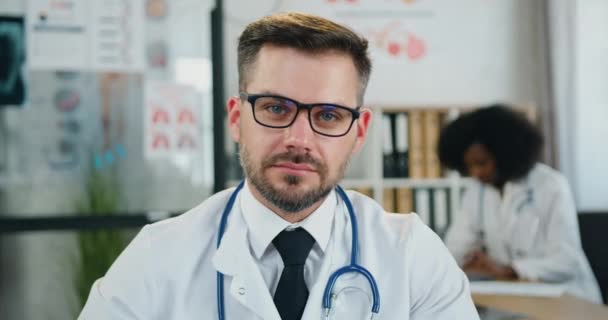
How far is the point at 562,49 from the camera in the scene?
310cm

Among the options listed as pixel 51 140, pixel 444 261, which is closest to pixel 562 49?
pixel 444 261

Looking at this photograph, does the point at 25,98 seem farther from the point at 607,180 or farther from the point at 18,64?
the point at 607,180

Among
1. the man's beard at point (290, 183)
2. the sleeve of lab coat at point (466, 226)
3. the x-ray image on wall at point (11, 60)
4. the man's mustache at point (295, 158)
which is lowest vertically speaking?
the sleeve of lab coat at point (466, 226)

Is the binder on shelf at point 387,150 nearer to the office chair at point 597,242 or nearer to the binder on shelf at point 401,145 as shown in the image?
the binder on shelf at point 401,145

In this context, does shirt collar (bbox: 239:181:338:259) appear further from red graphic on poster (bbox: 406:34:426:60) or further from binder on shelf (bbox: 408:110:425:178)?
red graphic on poster (bbox: 406:34:426:60)

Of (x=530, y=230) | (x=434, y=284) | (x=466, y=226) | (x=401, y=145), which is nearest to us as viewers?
(x=434, y=284)

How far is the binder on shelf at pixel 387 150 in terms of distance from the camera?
9.84 ft

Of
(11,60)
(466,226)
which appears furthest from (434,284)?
(11,60)

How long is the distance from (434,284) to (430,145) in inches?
73.1

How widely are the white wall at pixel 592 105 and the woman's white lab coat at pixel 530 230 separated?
0.61 meters

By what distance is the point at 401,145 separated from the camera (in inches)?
119

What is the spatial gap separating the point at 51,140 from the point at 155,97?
1.51ft

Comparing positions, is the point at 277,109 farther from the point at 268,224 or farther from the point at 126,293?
the point at 126,293

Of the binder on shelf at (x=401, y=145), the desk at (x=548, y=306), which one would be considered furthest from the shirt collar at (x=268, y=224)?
the binder on shelf at (x=401, y=145)
